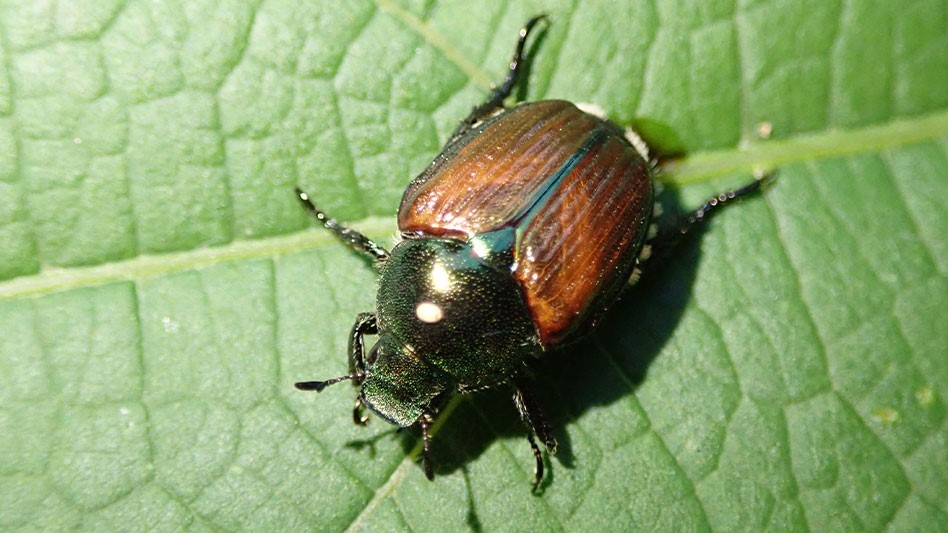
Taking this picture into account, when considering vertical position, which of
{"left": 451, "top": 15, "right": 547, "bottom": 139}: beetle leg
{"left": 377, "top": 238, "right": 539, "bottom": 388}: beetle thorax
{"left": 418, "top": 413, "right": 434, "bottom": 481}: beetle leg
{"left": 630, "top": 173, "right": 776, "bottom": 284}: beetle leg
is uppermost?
{"left": 451, "top": 15, "right": 547, "bottom": 139}: beetle leg

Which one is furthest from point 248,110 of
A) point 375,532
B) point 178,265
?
point 375,532

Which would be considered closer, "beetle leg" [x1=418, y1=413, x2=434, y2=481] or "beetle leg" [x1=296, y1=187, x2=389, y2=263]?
"beetle leg" [x1=418, y1=413, x2=434, y2=481]

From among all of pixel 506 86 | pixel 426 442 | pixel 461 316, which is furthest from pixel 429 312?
pixel 506 86

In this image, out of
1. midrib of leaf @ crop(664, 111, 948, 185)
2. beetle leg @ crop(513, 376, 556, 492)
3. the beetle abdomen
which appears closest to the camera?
the beetle abdomen

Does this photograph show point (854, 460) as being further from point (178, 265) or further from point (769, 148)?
point (178, 265)

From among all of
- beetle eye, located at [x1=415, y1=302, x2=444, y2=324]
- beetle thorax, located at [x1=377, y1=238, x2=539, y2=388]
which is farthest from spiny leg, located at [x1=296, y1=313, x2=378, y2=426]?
beetle eye, located at [x1=415, y1=302, x2=444, y2=324]

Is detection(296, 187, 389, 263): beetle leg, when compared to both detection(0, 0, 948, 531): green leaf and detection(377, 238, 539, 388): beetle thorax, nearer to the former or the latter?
detection(0, 0, 948, 531): green leaf

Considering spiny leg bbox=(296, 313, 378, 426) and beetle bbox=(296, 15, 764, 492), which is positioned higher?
beetle bbox=(296, 15, 764, 492)
